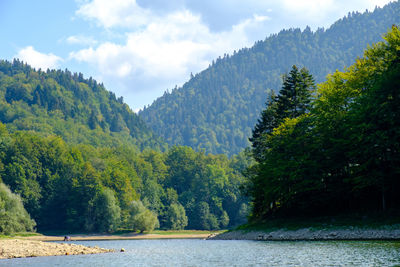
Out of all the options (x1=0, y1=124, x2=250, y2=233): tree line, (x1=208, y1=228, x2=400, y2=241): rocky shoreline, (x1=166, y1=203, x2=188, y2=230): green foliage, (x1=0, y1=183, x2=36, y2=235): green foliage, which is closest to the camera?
(x1=208, y1=228, x2=400, y2=241): rocky shoreline

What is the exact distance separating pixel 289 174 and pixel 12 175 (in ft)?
336

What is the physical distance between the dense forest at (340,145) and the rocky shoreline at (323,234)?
5669mm

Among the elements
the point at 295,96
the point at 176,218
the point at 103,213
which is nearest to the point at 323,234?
the point at 295,96

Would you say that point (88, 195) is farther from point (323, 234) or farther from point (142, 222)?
point (323, 234)

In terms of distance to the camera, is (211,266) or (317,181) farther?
(317,181)

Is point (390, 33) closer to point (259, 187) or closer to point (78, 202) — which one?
point (259, 187)

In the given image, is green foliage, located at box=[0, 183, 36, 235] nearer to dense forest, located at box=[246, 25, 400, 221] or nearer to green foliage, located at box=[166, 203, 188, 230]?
dense forest, located at box=[246, 25, 400, 221]

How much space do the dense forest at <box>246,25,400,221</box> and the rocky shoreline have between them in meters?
5.67

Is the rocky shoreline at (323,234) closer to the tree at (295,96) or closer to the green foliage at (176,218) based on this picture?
the tree at (295,96)

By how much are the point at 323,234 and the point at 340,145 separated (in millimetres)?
12682

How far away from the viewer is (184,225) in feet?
565

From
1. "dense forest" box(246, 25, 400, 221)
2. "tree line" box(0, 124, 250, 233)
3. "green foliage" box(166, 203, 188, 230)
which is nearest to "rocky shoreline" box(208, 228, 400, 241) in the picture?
"dense forest" box(246, 25, 400, 221)

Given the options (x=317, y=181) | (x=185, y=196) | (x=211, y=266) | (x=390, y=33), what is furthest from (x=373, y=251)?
(x=185, y=196)

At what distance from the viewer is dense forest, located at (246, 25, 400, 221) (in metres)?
61.7
